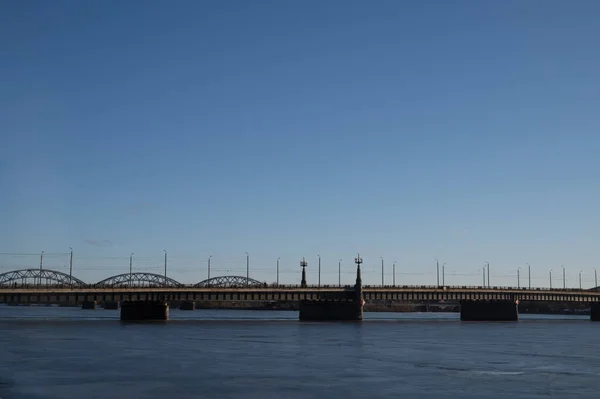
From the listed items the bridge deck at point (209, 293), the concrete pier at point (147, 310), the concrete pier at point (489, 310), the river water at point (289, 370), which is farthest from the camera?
the concrete pier at point (489, 310)

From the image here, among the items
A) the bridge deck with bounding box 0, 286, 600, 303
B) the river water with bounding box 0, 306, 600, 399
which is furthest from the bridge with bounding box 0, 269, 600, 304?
the river water with bounding box 0, 306, 600, 399

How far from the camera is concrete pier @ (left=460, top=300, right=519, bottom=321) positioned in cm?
19312

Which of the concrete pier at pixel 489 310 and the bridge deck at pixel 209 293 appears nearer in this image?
the bridge deck at pixel 209 293

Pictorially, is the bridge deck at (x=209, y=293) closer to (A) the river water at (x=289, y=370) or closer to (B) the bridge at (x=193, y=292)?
(B) the bridge at (x=193, y=292)

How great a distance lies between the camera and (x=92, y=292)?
15350cm

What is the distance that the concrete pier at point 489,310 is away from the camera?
19312cm

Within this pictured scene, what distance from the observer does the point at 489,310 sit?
19450 cm

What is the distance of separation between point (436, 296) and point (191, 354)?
5319 inches

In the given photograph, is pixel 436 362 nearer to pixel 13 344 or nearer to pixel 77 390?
pixel 77 390

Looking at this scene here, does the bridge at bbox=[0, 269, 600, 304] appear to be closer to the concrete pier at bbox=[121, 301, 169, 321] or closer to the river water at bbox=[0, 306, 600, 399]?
the concrete pier at bbox=[121, 301, 169, 321]

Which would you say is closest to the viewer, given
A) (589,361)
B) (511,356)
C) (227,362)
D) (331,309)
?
(227,362)

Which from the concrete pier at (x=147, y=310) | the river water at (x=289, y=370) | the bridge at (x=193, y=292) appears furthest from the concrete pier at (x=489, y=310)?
the river water at (x=289, y=370)

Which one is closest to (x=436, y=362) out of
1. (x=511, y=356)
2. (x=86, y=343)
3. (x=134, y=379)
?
(x=511, y=356)

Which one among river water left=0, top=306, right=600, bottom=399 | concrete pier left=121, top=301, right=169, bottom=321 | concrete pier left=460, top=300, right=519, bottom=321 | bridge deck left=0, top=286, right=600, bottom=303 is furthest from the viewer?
concrete pier left=460, top=300, right=519, bottom=321
